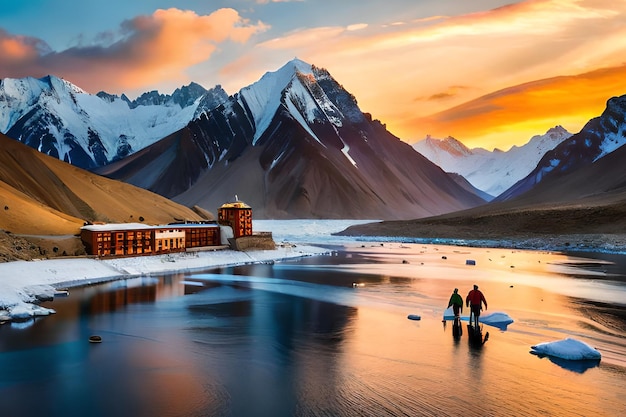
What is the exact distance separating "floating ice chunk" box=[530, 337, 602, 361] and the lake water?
2.12 feet

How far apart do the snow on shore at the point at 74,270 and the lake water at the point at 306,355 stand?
2.26 meters

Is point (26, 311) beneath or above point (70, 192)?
beneath

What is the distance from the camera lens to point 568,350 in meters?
Result: 27.5

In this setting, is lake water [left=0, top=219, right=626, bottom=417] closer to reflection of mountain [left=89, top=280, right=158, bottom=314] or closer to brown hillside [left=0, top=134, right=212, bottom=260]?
reflection of mountain [left=89, top=280, right=158, bottom=314]

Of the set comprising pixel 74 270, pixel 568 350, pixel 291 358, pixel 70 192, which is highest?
pixel 70 192

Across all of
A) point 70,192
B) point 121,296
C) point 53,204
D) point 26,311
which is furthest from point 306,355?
point 70,192

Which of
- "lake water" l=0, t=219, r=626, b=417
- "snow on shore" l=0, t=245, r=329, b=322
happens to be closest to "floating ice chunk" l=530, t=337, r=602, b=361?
"lake water" l=0, t=219, r=626, b=417

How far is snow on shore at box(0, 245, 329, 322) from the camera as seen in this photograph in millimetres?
40000

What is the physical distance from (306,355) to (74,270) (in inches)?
1463

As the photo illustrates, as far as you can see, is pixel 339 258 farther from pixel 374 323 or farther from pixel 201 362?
pixel 201 362

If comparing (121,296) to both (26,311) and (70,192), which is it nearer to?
(26,311)

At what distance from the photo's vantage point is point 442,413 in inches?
809

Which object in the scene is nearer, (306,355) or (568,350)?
(568,350)

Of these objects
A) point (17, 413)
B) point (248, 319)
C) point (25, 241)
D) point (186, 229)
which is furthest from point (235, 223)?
point (17, 413)
